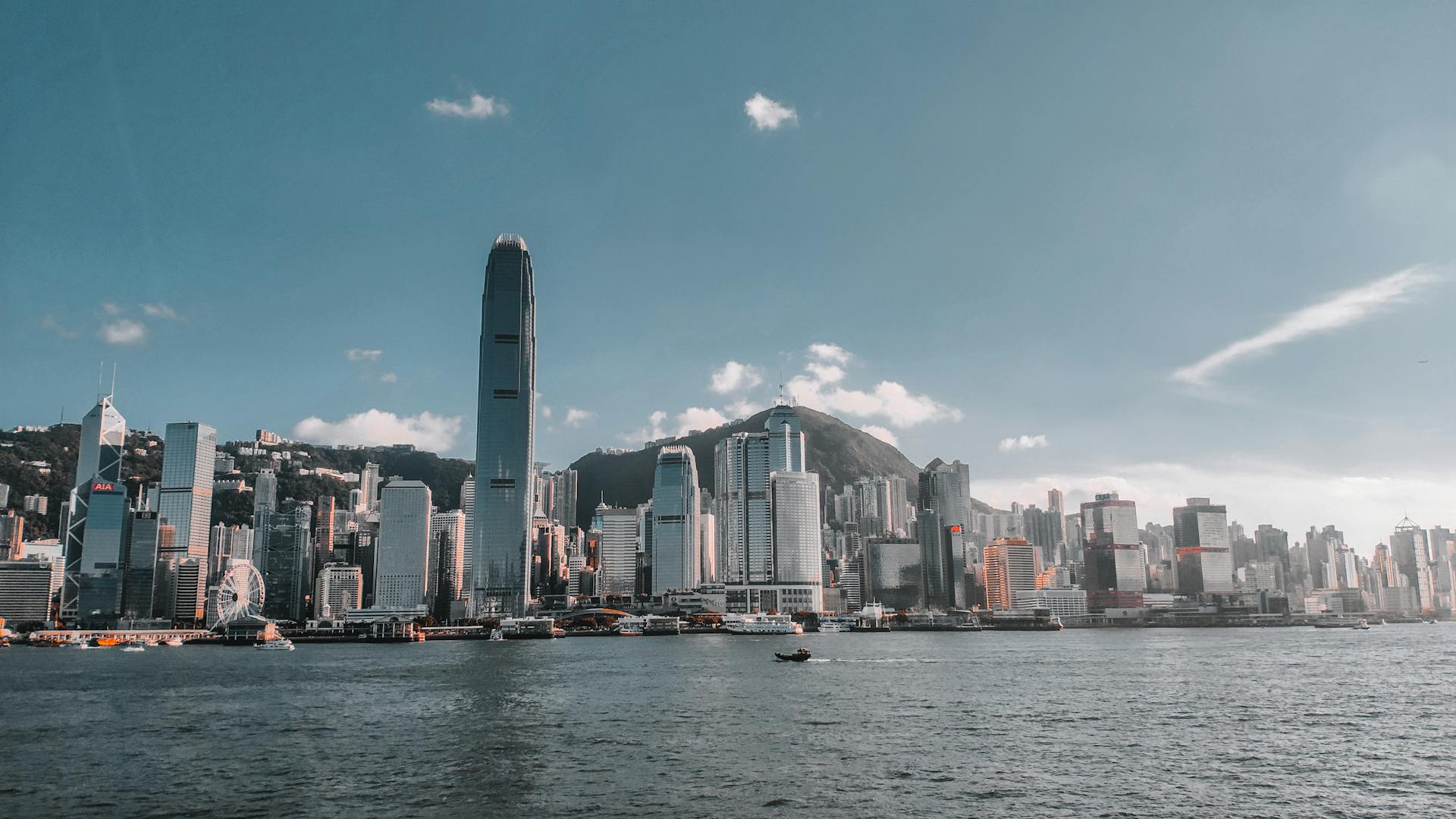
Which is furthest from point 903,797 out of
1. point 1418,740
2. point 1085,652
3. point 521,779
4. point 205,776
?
point 1085,652

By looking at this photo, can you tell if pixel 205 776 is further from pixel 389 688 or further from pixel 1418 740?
pixel 1418 740

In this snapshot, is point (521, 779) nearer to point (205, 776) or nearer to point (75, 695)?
point (205, 776)

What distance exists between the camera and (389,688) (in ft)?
319

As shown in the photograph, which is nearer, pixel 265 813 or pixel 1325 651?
pixel 265 813

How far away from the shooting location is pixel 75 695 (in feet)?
303

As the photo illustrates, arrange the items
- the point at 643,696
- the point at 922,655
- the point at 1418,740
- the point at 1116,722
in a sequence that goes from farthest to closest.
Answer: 1. the point at 922,655
2. the point at 643,696
3. the point at 1116,722
4. the point at 1418,740

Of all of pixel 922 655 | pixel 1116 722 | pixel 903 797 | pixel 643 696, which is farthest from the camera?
pixel 922 655

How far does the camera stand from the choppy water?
43875 mm

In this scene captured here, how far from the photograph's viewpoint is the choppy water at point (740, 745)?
4388 cm

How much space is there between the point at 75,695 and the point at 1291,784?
100225mm

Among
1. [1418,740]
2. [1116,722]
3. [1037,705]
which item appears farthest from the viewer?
[1037,705]

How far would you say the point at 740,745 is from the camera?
2303 inches

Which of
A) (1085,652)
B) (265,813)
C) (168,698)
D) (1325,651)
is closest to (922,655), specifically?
(1085,652)

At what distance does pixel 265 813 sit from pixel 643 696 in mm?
48207
